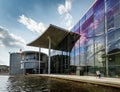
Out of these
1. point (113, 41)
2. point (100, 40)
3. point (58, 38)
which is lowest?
point (113, 41)

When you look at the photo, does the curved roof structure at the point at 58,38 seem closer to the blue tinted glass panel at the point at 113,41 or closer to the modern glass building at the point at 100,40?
the modern glass building at the point at 100,40

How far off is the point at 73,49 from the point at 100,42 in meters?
13.4

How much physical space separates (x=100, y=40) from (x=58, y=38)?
19.8 m

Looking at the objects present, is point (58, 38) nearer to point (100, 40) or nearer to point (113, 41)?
point (100, 40)

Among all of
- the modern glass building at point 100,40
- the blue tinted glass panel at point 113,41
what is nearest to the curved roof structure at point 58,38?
the modern glass building at point 100,40

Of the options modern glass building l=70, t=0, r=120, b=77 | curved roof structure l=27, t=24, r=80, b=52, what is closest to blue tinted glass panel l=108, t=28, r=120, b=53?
modern glass building l=70, t=0, r=120, b=77

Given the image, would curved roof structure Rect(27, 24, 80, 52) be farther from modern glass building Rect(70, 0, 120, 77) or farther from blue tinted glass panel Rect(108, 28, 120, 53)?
blue tinted glass panel Rect(108, 28, 120, 53)

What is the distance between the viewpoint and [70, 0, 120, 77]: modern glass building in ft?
71.2

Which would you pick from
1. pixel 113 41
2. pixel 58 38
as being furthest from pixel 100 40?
pixel 58 38

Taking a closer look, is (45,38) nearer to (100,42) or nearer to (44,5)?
(100,42)

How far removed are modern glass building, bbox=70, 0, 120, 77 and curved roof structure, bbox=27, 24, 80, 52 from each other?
4.50 m

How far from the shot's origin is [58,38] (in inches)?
1743

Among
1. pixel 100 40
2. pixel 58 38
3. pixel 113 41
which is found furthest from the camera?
pixel 58 38

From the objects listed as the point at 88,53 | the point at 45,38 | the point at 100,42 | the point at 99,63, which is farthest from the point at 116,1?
the point at 45,38
